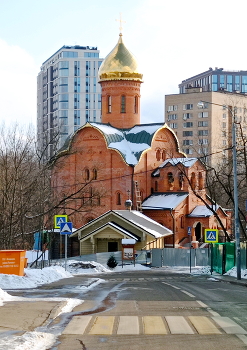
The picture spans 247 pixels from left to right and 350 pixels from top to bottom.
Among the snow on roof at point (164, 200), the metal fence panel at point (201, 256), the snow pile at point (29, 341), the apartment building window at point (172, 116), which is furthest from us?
the apartment building window at point (172, 116)

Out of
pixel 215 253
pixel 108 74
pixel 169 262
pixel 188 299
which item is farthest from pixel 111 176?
pixel 188 299

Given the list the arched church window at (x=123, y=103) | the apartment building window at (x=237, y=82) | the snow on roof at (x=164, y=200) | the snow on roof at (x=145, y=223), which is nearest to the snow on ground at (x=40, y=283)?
the snow on roof at (x=145, y=223)

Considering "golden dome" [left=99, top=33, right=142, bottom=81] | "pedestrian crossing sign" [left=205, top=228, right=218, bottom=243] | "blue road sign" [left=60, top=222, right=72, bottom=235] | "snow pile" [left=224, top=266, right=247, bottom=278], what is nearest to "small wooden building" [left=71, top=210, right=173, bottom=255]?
"golden dome" [left=99, top=33, right=142, bottom=81]

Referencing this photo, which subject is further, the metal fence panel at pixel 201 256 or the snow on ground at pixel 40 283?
the metal fence panel at pixel 201 256

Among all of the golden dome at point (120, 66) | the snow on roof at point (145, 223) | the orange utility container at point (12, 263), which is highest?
the golden dome at point (120, 66)

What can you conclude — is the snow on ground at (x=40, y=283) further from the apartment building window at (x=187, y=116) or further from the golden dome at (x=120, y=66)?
the apartment building window at (x=187, y=116)

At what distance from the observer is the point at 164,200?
194ft

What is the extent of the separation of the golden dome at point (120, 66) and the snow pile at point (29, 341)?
53.6 m

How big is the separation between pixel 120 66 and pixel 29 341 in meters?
54.5

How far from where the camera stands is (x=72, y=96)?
472 feet

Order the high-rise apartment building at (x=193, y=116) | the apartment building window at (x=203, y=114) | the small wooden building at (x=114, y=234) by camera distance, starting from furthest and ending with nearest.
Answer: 1. the apartment building window at (x=203, y=114)
2. the high-rise apartment building at (x=193, y=116)
3. the small wooden building at (x=114, y=234)

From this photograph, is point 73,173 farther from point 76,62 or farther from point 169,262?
point 76,62

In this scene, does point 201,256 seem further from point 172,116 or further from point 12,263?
point 172,116

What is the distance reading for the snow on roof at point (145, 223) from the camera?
51906 mm
